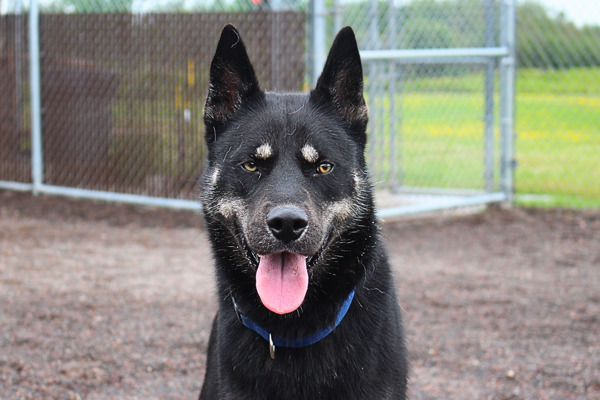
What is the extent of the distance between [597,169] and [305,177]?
7.56 meters

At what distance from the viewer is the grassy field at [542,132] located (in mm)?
8758

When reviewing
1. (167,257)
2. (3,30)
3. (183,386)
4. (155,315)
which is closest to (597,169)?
(167,257)

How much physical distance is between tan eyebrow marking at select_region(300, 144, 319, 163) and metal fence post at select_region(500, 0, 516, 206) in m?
5.89

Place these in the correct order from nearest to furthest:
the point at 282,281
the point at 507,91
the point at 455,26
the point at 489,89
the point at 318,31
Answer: the point at 282,281 → the point at 318,31 → the point at 507,91 → the point at 489,89 → the point at 455,26

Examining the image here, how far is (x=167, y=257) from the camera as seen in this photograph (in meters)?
6.76

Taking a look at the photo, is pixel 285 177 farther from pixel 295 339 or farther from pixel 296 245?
pixel 295 339

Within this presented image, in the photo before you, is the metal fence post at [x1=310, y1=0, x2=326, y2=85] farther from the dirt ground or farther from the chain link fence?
the dirt ground

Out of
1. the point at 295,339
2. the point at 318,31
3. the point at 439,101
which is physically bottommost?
the point at 295,339

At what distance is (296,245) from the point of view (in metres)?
2.62

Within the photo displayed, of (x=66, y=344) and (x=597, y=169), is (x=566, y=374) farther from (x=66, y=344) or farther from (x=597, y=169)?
(x=597, y=169)

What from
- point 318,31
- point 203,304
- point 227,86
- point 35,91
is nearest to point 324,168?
point 227,86

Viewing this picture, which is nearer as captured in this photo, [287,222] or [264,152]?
[287,222]

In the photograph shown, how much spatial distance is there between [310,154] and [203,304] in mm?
2915

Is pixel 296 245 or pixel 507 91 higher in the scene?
pixel 507 91
